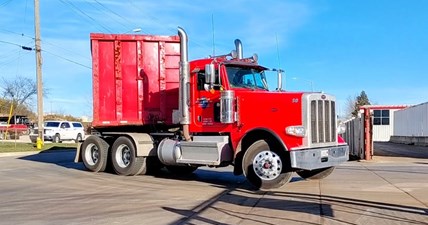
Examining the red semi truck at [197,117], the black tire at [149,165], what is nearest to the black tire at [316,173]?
the red semi truck at [197,117]

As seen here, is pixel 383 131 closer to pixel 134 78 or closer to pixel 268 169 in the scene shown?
pixel 134 78

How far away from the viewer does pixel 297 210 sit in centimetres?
815

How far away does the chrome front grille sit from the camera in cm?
1083

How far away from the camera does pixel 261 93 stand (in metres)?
11.4

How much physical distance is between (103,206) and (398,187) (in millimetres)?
6548

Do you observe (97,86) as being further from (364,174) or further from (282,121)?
(364,174)

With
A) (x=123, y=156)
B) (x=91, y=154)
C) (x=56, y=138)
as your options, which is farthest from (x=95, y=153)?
(x=56, y=138)

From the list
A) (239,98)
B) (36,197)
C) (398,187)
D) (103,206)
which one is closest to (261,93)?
(239,98)

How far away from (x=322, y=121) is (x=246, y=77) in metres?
2.42

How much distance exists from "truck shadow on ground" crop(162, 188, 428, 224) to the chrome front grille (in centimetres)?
166

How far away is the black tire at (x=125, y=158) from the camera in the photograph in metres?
13.9

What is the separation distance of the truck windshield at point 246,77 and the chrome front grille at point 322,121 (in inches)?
80.3

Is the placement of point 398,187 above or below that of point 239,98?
below

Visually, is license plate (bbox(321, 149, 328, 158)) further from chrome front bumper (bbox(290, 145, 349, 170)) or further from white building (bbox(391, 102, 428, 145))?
white building (bbox(391, 102, 428, 145))
